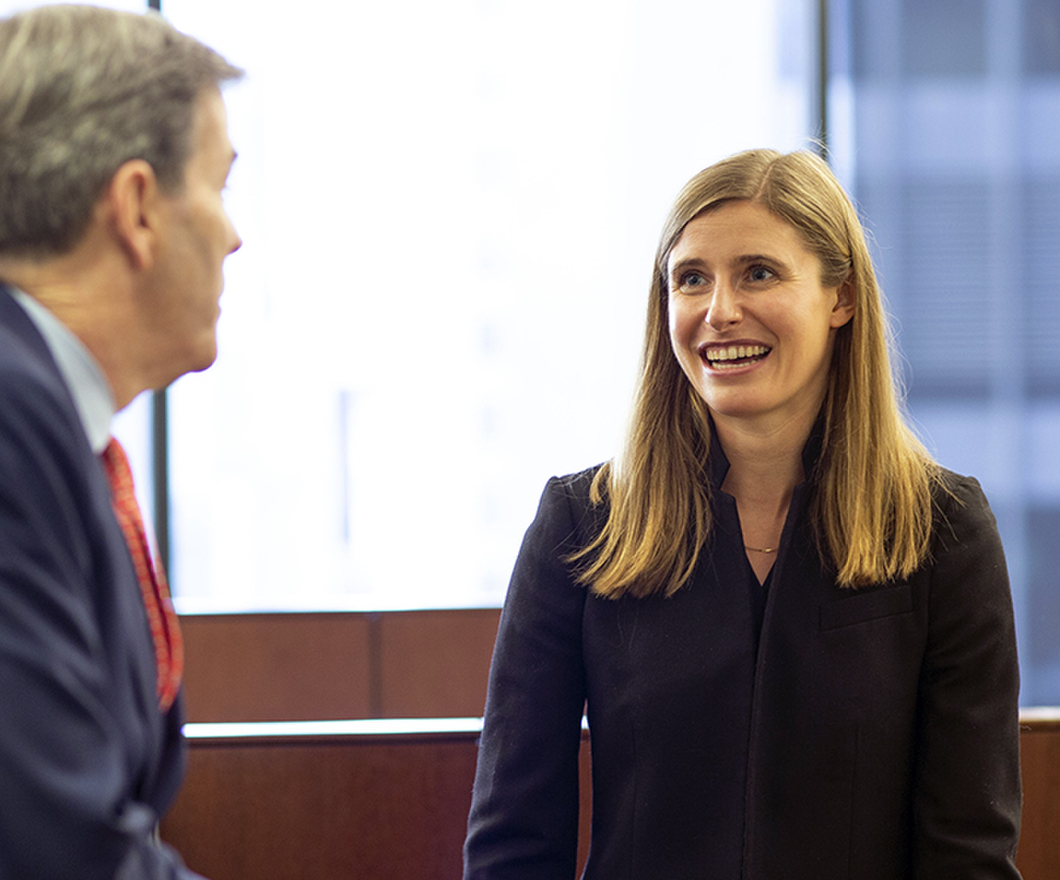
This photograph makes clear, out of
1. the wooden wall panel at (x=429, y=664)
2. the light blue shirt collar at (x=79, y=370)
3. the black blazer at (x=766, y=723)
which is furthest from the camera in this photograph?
the wooden wall panel at (x=429, y=664)

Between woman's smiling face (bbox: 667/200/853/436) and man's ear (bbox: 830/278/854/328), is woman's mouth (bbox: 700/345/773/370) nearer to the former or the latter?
woman's smiling face (bbox: 667/200/853/436)

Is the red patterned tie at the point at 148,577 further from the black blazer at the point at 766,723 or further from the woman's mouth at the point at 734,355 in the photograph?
the woman's mouth at the point at 734,355

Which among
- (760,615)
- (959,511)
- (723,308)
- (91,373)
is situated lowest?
(760,615)

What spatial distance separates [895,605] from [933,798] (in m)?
0.24

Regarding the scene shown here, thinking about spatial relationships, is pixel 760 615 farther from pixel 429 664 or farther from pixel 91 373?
pixel 429 664

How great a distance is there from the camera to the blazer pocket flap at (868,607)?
51.9 inches

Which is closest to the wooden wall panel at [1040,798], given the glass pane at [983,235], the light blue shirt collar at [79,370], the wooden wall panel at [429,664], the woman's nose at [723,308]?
the woman's nose at [723,308]

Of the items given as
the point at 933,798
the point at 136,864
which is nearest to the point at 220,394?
the point at 933,798

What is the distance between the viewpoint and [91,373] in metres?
0.72

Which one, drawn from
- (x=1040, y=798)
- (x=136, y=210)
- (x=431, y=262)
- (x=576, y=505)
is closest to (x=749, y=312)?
(x=576, y=505)

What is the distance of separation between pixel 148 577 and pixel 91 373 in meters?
0.17

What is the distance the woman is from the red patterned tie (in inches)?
24.3

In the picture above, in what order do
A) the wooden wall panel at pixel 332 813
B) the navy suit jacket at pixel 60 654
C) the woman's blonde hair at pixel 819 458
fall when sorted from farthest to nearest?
the wooden wall panel at pixel 332 813
the woman's blonde hair at pixel 819 458
the navy suit jacket at pixel 60 654

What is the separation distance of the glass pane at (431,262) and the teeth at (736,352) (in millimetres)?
2367
